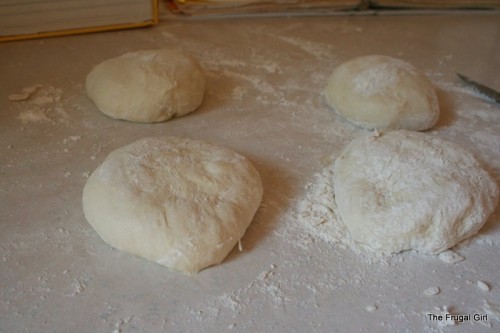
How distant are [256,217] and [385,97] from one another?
708 millimetres

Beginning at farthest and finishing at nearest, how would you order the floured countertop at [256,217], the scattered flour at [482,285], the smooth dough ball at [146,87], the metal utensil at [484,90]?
the metal utensil at [484,90] < the smooth dough ball at [146,87] < the scattered flour at [482,285] < the floured countertop at [256,217]

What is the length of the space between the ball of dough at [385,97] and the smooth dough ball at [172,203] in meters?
0.57

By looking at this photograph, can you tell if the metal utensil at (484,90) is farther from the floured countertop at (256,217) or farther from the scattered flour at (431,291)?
the scattered flour at (431,291)

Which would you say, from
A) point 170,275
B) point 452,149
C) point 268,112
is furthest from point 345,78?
point 170,275

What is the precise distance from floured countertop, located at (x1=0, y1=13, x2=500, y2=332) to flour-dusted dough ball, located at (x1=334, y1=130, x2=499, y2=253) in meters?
0.05

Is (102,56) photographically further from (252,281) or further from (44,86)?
(252,281)

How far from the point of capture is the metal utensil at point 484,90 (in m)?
2.10

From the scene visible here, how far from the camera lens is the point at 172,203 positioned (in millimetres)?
1344

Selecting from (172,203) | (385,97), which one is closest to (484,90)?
(385,97)

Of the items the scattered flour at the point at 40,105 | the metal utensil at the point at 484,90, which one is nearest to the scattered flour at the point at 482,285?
the metal utensil at the point at 484,90

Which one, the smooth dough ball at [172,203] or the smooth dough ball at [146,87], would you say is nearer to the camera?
the smooth dough ball at [172,203]

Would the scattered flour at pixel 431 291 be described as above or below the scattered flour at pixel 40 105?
below

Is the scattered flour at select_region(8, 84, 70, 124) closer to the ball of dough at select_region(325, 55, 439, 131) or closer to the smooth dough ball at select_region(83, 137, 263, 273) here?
the smooth dough ball at select_region(83, 137, 263, 273)

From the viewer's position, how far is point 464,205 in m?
1.43
